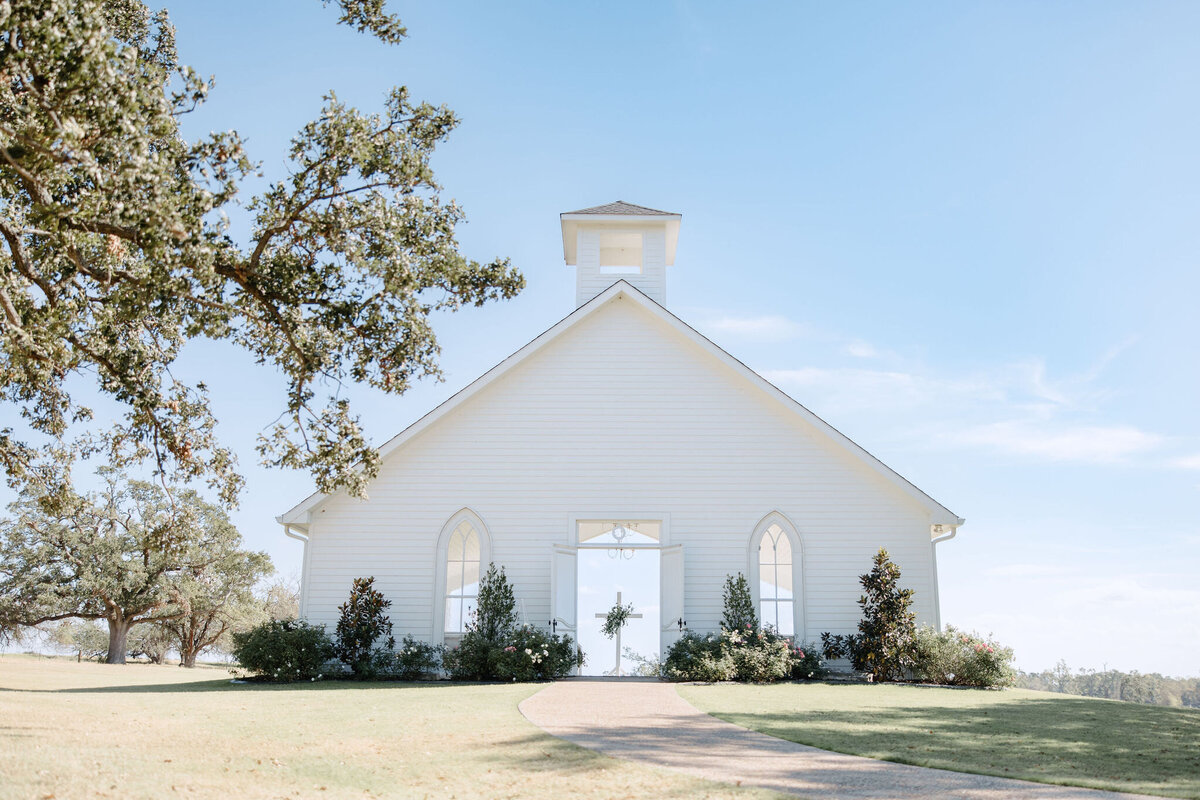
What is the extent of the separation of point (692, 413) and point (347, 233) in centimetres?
1121

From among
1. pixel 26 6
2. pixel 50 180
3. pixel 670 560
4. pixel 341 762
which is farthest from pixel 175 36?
pixel 670 560

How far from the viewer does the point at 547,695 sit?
43.8 feet

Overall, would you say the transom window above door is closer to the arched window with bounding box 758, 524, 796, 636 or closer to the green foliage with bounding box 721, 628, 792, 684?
the arched window with bounding box 758, 524, 796, 636

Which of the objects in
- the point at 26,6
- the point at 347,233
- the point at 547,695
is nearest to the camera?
the point at 26,6

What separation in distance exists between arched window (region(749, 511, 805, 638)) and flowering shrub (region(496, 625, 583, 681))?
3979 mm

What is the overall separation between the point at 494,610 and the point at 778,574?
225 inches

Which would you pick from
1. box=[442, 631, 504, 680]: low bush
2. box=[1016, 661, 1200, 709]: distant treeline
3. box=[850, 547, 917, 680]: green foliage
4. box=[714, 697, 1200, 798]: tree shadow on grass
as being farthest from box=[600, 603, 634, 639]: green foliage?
box=[1016, 661, 1200, 709]: distant treeline

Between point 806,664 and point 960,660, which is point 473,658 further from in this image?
point 960,660

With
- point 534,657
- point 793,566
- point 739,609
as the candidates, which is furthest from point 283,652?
point 793,566

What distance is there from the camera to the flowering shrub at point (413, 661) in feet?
56.8

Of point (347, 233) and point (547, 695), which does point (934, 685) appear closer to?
point (547, 695)

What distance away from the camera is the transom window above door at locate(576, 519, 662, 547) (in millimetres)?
18719

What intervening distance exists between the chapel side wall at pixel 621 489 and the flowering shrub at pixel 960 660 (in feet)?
4.31

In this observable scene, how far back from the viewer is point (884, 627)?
57.1ft
